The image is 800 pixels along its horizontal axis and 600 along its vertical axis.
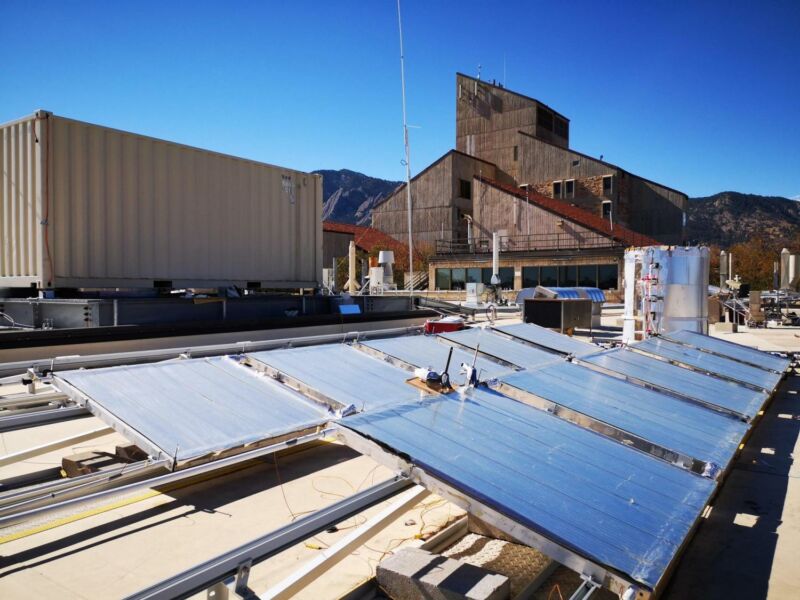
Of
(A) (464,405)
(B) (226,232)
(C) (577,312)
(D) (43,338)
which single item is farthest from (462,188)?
(A) (464,405)

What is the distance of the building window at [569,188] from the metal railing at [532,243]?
8612mm

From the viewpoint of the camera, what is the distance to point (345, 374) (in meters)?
4.88

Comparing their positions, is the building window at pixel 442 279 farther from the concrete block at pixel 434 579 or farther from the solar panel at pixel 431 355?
the concrete block at pixel 434 579

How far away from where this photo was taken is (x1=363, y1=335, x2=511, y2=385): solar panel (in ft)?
17.6

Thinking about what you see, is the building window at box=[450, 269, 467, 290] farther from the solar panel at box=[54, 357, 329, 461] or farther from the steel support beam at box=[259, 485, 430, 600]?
Result: the steel support beam at box=[259, 485, 430, 600]

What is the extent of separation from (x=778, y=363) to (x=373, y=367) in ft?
28.1

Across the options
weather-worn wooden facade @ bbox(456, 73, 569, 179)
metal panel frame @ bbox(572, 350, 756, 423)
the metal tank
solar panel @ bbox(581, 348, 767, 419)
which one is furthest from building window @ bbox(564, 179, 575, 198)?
metal panel frame @ bbox(572, 350, 756, 423)

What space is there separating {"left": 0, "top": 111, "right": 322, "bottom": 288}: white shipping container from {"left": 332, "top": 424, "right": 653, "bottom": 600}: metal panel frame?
981cm

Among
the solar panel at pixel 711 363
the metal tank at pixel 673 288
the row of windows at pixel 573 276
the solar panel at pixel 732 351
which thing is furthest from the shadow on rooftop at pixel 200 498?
the row of windows at pixel 573 276

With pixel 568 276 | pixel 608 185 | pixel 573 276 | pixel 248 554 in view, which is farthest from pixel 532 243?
pixel 248 554

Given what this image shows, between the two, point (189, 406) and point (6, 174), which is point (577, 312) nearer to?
point (6, 174)

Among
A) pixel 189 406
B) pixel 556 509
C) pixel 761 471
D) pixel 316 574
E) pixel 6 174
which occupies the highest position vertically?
pixel 6 174

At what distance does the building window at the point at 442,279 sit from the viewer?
165ft

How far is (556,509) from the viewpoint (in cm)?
281
